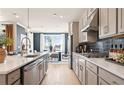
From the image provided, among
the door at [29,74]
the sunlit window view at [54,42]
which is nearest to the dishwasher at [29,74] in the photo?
the door at [29,74]

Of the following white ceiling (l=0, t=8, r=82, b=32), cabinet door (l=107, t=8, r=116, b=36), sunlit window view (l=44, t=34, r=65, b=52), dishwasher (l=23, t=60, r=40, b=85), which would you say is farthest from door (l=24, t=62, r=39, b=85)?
sunlit window view (l=44, t=34, r=65, b=52)

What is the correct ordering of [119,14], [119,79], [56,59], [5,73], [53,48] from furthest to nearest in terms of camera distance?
[53,48] < [56,59] < [119,14] < [5,73] < [119,79]

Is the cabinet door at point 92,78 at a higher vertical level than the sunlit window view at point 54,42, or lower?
lower

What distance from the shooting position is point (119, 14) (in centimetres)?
233

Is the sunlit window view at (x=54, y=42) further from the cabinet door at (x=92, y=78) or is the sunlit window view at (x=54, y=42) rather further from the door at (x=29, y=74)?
the cabinet door at (x=92, y=78)

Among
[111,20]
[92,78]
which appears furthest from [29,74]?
[111,20]

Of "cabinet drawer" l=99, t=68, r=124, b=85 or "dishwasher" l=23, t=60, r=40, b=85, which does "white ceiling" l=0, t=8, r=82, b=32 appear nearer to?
"dishwasher" l=23, t=60, r=40, b=85

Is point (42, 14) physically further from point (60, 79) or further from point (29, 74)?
point (29, 74)

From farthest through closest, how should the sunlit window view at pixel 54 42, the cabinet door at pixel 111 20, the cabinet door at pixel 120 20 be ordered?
the sunlit window view at pixel 54 42, the cabinet door at pixel 111 20, the cabinet door at pixel 120 20
